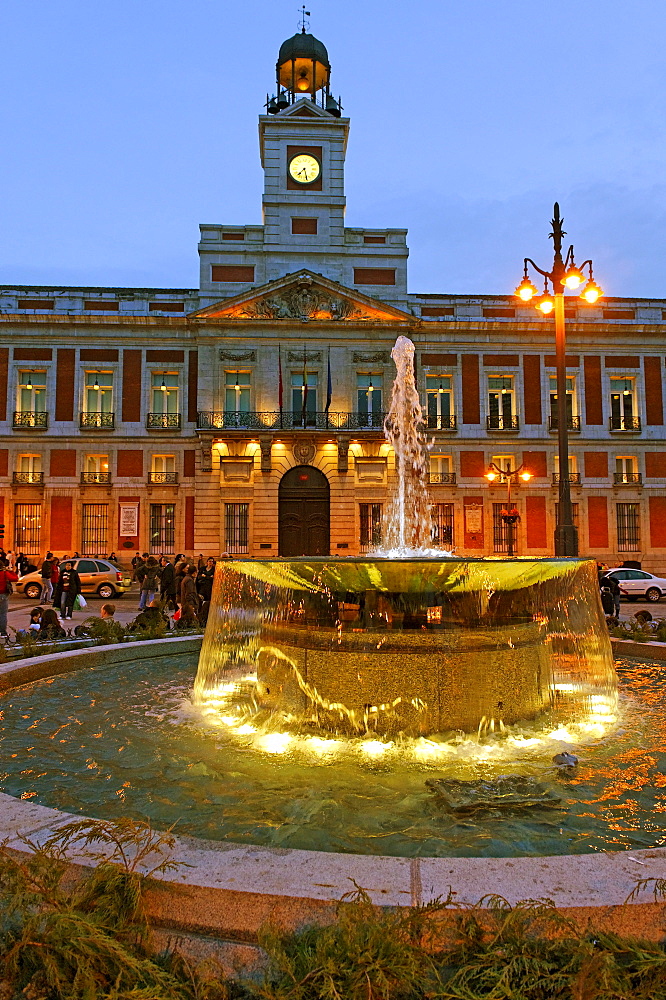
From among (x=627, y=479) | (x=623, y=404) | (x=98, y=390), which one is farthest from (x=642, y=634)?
(x=98, y=390)

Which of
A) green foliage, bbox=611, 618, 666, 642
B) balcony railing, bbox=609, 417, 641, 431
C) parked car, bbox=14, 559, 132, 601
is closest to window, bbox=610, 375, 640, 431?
balcony railing, bbox=609, 417, 641, 431

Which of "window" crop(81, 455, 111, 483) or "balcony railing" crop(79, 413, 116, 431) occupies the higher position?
"balcony railing" crop(79, 413, 116, 431)

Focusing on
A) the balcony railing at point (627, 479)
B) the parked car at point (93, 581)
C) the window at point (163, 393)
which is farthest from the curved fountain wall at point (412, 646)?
the balcony railing at point (627, 479)

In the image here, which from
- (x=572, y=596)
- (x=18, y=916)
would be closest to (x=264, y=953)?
(x=18, y=916)

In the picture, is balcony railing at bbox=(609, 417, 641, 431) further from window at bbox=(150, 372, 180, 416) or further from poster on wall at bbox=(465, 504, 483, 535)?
window at bbox=(150, 372, 180, 416)

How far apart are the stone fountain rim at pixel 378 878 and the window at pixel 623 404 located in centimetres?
3052

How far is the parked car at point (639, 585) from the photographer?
22.0m

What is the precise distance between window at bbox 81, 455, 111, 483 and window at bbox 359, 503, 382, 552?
36.0 ft

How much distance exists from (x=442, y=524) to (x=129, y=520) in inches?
528

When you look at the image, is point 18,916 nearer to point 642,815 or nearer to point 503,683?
point 642,815

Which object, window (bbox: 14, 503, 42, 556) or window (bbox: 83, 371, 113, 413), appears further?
window (bbox: 83, 371, 113, 413)

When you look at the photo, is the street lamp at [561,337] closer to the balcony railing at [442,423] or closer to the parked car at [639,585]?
the parked car at [639,585]

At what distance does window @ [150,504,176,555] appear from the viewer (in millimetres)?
28406

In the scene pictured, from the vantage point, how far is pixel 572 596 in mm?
5738
